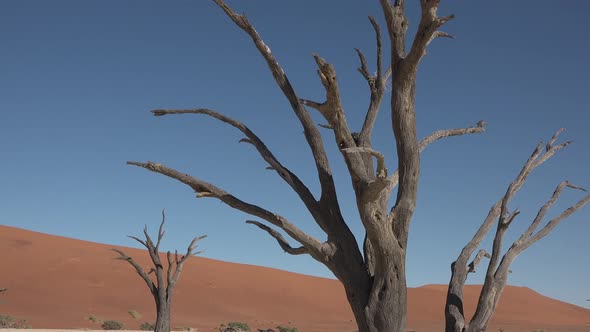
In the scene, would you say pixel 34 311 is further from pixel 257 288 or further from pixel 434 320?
pixel 434 320

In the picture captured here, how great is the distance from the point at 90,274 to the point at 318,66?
5734cm

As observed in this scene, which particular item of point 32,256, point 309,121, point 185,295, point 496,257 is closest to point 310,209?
point 309,121

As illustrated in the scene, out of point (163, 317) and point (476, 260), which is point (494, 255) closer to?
Answer: point (476, 260)

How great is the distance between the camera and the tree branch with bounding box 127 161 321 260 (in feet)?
14.5

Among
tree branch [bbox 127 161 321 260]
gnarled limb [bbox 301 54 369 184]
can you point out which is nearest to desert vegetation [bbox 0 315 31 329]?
tree branch [bbox 127 161 321 260]

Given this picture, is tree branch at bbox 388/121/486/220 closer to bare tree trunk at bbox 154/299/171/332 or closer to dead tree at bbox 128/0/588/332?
dead tree at bbox 128/0/588/332

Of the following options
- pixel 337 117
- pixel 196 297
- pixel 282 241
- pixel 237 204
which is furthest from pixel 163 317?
pixel 196 297

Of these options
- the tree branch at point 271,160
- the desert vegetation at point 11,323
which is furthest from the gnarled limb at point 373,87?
the desert vegetation at point 11,323

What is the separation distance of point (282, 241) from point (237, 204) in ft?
1.55

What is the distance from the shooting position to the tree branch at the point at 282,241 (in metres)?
4.62

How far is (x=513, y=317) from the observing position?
214ft

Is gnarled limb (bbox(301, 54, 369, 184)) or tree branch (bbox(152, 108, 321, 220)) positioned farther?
tree branch (bbox(152, 108, 321, 220))

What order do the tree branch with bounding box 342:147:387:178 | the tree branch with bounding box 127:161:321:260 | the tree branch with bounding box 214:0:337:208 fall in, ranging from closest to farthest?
the tree branch with bounding box 342:147:387:178 < the tree branch with bounding box 127:161:321:260 < the tree branch with bounding box 214:0:337:208

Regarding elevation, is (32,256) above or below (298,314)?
above
